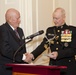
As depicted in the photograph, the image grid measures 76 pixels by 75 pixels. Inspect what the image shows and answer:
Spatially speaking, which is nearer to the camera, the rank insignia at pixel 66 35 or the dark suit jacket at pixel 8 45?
the dark suit jacket at pixel 8 45

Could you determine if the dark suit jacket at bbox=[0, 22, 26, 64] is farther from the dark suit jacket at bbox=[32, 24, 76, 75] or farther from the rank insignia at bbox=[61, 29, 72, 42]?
the rank insignia at bbox=[61, 29, 72, 42]

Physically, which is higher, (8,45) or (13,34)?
(13,34)

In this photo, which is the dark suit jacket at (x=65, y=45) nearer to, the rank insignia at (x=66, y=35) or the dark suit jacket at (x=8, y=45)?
the rank insignia at (x=66, y=35)

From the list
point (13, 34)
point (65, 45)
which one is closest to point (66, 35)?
point (65, 45)

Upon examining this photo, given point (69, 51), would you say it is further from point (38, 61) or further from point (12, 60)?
point (38, 61)

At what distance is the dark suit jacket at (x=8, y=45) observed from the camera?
2.63 metres

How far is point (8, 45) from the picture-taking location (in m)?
2.67

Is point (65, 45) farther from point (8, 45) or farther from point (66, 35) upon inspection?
point (8, 45)

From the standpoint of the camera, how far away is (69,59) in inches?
110

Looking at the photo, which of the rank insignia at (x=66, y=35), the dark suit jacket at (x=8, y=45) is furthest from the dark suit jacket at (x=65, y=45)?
the dark suit jacket at (x=8, y=45)

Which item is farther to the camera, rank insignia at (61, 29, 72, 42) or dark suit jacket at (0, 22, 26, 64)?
rank insignia at (61, 29, 72, 42)

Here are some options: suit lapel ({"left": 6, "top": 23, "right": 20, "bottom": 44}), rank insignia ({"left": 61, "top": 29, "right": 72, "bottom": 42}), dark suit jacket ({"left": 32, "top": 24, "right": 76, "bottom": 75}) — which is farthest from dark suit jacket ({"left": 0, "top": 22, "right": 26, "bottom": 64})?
rank insignia ({"left": 61, "top": 29, "right": 72, "bottom": 42})

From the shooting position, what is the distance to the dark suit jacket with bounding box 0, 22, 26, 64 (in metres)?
2.63

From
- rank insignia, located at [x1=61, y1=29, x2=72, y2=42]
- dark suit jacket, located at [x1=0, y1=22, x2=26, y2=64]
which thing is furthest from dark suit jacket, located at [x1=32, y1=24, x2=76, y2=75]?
dark suit jacket, located at [x1=0, y1=22, x2=26, y2=64]
